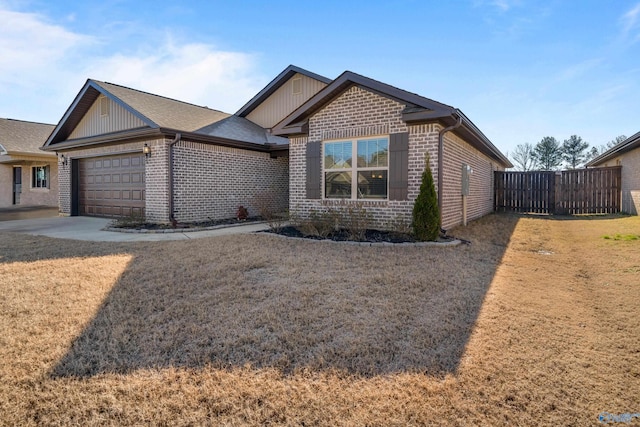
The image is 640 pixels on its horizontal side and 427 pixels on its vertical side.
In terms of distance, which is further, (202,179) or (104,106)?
(104,106)

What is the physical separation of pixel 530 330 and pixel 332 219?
5.59 meters

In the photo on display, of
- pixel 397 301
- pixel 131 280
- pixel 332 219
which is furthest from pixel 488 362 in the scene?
pixel 332 219

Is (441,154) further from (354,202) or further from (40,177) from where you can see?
(40,177)

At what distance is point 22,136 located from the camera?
60.2 ft

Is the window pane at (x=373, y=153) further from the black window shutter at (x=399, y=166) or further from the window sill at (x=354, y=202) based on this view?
the window sill at (x=354, y=202)

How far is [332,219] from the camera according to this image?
8367mm

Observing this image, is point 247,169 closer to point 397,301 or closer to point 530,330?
point 397,301

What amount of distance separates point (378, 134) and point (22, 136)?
19925mm

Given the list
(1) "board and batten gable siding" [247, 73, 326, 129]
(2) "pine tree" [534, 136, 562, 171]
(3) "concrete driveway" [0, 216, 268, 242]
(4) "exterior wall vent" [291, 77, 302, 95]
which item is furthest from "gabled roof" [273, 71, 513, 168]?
(2) "pine tree" [534, 136, 562, 171]

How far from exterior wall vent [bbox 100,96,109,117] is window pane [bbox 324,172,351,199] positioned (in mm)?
8586

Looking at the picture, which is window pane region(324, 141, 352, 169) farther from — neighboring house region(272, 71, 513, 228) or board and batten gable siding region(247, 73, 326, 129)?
board and batten gable siding region(247, 73, 326, 129)

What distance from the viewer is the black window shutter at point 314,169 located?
9.10 meters

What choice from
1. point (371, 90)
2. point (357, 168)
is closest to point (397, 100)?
point (371, 90)

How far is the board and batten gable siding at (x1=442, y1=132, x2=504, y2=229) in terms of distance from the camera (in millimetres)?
8391
